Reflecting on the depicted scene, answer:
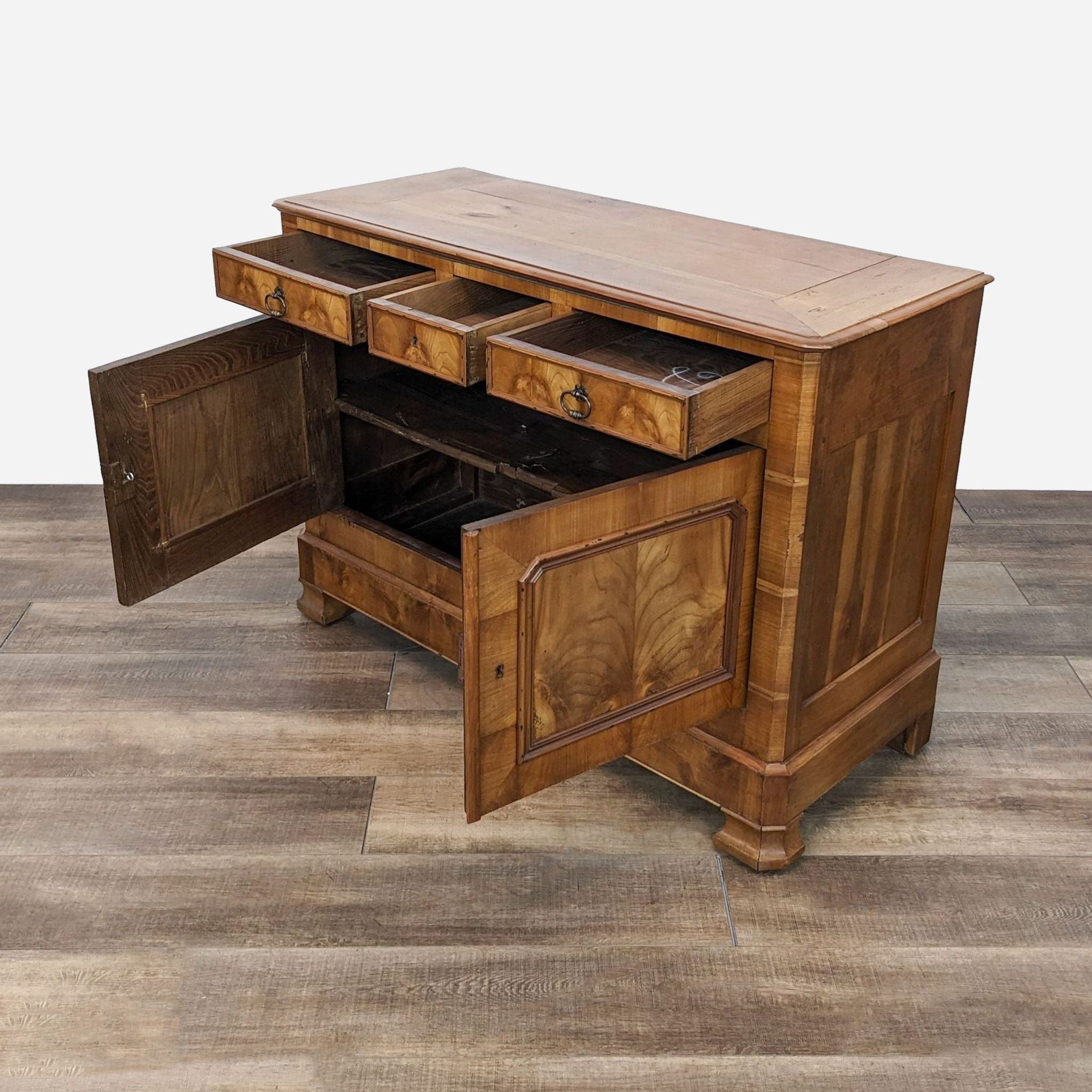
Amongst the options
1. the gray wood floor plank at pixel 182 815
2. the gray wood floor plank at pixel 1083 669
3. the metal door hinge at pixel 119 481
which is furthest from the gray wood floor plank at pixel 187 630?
the gray wood floor plank at pixel 1083 669

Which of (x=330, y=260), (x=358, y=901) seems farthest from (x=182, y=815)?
(x=330, y=260)

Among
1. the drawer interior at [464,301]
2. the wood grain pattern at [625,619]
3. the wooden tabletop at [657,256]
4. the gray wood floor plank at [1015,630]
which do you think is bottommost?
the gray wood floor plank at [1015,630]

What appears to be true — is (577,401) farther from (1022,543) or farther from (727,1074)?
(1022,543)

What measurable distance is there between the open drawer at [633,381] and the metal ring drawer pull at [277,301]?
546 mm

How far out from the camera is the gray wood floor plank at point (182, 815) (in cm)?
246

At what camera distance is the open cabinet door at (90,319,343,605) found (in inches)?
96.2

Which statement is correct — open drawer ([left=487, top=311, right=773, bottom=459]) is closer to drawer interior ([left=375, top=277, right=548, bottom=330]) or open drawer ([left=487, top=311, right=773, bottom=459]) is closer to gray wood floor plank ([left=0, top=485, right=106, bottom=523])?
drawer interior ([left=375, top=277, right=548, bottom=330])

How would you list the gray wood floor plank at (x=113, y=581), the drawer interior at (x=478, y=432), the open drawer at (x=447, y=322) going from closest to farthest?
the open drawer at (x=447, y=322), the drawer interior at (x=478, y=432), the gray wood floor plank at (x=113, y=581)

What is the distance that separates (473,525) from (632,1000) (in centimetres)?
82

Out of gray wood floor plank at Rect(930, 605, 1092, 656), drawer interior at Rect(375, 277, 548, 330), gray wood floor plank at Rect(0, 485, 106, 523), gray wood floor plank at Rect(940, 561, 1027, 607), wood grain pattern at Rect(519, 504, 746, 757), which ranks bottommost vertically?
gray wood floor plank at Rect(0, 485, 106, 523)

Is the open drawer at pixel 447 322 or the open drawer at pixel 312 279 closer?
the open drawer at pixel 447 322

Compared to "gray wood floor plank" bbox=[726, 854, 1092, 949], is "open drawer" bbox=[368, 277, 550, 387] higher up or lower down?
higher up

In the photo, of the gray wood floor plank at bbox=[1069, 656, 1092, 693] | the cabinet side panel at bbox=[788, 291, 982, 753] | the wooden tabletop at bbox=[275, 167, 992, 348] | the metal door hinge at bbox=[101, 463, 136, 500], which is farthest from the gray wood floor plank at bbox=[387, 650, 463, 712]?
the gray wood floor plank at bbox=[1069, 656, 1092, 693]

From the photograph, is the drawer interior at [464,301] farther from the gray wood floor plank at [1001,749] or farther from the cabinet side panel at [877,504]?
the gray wood floor plank at [1001,749]
